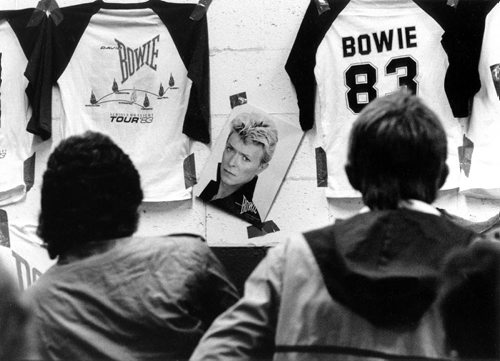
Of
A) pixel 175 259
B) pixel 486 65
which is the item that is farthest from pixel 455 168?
pixel 175 259

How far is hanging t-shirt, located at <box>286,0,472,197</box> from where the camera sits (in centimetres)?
344

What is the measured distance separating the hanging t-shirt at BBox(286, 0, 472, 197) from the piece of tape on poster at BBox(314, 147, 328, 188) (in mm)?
38

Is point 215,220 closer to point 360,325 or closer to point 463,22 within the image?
point 463,22

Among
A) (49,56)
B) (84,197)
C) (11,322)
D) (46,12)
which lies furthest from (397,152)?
(46,12)

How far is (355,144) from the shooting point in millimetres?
1329

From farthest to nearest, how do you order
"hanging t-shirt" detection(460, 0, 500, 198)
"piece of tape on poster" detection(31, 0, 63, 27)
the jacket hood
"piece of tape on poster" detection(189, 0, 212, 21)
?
"piece of tape on poster" detection(31, 0, 63, 27)
"piece of tape on poster" detection(189, 0, 212, 21)
"hanging t-shirt" detection(460, 0, 500, 198)
the jacket hood

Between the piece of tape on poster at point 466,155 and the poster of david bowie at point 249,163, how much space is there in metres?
0.78

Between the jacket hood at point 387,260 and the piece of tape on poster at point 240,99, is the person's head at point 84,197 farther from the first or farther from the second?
the piece of tape on poster at point 240,99

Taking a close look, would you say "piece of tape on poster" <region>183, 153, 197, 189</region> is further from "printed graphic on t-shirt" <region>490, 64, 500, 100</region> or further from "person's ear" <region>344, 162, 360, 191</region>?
"person's ear" <region>344, 162, 360, 191</region>

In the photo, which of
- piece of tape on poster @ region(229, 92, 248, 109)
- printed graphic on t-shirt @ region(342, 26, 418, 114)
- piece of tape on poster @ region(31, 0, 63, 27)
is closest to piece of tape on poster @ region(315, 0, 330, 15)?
printed graphic on t-shirt @ region(342, 26, 418, 114)

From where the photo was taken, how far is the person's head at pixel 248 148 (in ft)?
11.8

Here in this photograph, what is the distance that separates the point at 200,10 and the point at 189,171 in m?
0.82

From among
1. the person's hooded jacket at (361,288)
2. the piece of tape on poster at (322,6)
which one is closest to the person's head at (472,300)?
the person's hooded jacket at (361,288)

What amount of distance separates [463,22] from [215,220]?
1.54 m
